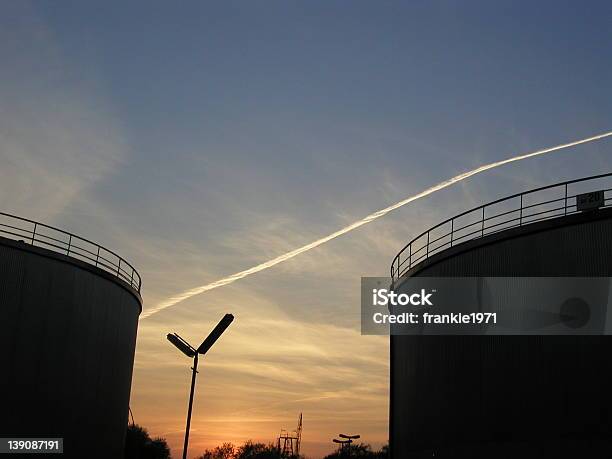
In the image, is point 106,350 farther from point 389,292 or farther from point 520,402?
point 520,402

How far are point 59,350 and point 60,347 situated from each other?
0.13 m

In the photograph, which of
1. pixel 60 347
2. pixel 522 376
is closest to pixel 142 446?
pixel 60 347

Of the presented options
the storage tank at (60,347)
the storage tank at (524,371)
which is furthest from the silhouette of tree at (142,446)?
the storage tank at (524,371)

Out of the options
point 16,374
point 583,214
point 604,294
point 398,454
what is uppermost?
point 583,214

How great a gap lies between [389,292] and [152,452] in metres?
39.6

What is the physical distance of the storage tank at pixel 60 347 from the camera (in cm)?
2850

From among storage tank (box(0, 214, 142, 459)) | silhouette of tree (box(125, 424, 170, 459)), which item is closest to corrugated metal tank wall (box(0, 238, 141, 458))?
storage tank (box(0, 214, 142, 459))

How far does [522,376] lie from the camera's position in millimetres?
23250

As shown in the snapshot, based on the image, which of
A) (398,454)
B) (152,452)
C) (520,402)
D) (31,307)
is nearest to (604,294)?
(520,402)

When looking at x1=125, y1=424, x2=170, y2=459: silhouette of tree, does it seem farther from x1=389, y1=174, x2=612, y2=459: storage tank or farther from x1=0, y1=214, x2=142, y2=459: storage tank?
x1=389, y1=174, x2=612, y2=459: storage tank

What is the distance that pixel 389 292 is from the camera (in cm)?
3700

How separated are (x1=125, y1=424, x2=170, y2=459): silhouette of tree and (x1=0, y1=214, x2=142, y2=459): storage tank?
25603mm

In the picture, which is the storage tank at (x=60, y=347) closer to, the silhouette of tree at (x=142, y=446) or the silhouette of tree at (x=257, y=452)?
the silhouette of tree at (x=142, y=446)

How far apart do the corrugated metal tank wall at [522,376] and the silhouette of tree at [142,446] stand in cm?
3703
